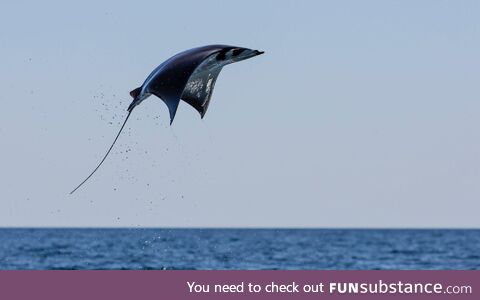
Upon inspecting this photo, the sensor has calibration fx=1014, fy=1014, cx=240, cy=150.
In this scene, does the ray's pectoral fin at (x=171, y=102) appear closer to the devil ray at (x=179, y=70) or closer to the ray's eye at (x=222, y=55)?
the devil ray at (x=179, y=70)

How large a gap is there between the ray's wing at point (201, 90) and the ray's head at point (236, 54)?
1449 mm

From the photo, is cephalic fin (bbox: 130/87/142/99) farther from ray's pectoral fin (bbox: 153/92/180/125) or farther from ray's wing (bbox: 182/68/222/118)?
ray's pectoral fin (bbox: 153/92/180/125)

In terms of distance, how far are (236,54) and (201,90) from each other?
7.22ft

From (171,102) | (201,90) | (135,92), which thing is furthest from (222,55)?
→ (201,90)

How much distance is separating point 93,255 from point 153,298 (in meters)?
36.9

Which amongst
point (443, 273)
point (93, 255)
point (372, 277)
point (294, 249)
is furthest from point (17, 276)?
point (294, 249)

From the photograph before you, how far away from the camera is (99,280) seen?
21.9 meters

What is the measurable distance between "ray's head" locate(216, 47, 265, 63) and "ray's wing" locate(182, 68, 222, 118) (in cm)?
145

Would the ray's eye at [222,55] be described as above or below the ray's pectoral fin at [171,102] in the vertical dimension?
above

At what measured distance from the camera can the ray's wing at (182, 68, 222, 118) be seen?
63.6ft

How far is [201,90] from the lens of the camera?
1961cm

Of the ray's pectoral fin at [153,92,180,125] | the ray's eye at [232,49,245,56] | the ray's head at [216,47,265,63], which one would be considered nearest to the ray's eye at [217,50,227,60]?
the ray's head at [216,47,265,63]

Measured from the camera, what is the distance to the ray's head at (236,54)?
17359 mm

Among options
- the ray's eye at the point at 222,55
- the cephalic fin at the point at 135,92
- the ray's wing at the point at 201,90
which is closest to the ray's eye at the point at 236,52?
the ray's eye at the point at 222,55
